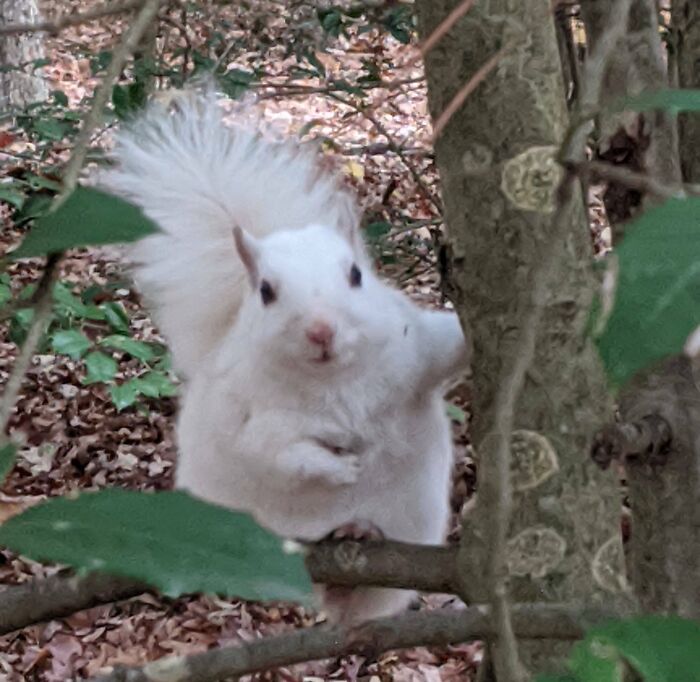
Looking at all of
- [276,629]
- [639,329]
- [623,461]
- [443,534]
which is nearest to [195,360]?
[443,534]

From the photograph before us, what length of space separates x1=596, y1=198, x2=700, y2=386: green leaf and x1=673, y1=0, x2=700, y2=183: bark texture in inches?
38.4

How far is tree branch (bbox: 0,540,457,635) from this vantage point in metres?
0.90

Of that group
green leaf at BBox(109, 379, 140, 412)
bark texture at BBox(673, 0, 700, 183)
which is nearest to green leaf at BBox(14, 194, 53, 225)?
green leaf at BBox(109, 379, 140, 412)

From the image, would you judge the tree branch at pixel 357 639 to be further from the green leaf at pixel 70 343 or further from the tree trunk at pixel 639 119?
the green leaf at pixel 70 343

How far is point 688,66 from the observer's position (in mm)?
1317

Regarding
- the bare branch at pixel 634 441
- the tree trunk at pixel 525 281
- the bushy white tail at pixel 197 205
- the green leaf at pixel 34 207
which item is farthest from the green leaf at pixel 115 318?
the bare branch at pixel 634 441

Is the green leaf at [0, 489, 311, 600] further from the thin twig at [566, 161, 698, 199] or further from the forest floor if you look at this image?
the forest floor

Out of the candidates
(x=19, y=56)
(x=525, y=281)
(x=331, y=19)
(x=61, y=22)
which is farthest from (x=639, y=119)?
(x=19, y=56)

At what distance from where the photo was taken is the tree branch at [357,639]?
0.61m

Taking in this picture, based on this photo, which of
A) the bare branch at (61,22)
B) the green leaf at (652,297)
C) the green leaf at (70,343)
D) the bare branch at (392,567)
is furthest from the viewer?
the green leaf at (70,343)

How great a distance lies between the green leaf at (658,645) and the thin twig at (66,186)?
0.72ft

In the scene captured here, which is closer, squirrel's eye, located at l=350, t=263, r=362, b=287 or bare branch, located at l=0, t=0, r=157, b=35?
bare branch, located at l=0, t=0, r=157, b=35

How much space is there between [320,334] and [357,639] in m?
0.49

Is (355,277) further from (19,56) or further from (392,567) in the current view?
(19,56)
